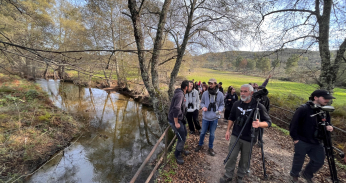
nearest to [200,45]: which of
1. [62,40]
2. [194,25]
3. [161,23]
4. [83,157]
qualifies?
[194,25]

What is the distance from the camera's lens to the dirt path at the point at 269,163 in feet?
10.4

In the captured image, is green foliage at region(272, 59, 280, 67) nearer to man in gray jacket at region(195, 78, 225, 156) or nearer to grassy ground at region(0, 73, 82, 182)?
man in gray jacket at region(195, 78, 225, 156)

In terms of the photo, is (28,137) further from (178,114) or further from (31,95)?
(178,114)

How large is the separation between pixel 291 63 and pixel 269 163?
440 centimetres

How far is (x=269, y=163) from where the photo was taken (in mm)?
3740

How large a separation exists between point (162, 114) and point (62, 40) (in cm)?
2159

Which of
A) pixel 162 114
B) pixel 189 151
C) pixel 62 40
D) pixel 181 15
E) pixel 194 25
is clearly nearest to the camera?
pixel 189 151

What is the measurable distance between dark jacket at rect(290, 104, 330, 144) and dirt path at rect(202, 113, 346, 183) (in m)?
1.20

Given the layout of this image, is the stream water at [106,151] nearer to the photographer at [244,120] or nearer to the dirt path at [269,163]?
the dirt path at [269,163]

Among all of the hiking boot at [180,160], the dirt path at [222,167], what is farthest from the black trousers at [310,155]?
the hiking boot at [180,160]

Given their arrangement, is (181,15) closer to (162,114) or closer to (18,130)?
(162,114)

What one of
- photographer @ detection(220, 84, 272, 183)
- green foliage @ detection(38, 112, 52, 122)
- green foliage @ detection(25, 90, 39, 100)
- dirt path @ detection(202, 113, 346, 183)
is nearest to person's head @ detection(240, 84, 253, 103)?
photographer @ detection(220, 84, 272, 183)

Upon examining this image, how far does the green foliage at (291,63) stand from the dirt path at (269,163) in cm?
295

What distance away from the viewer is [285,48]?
5.97 m
